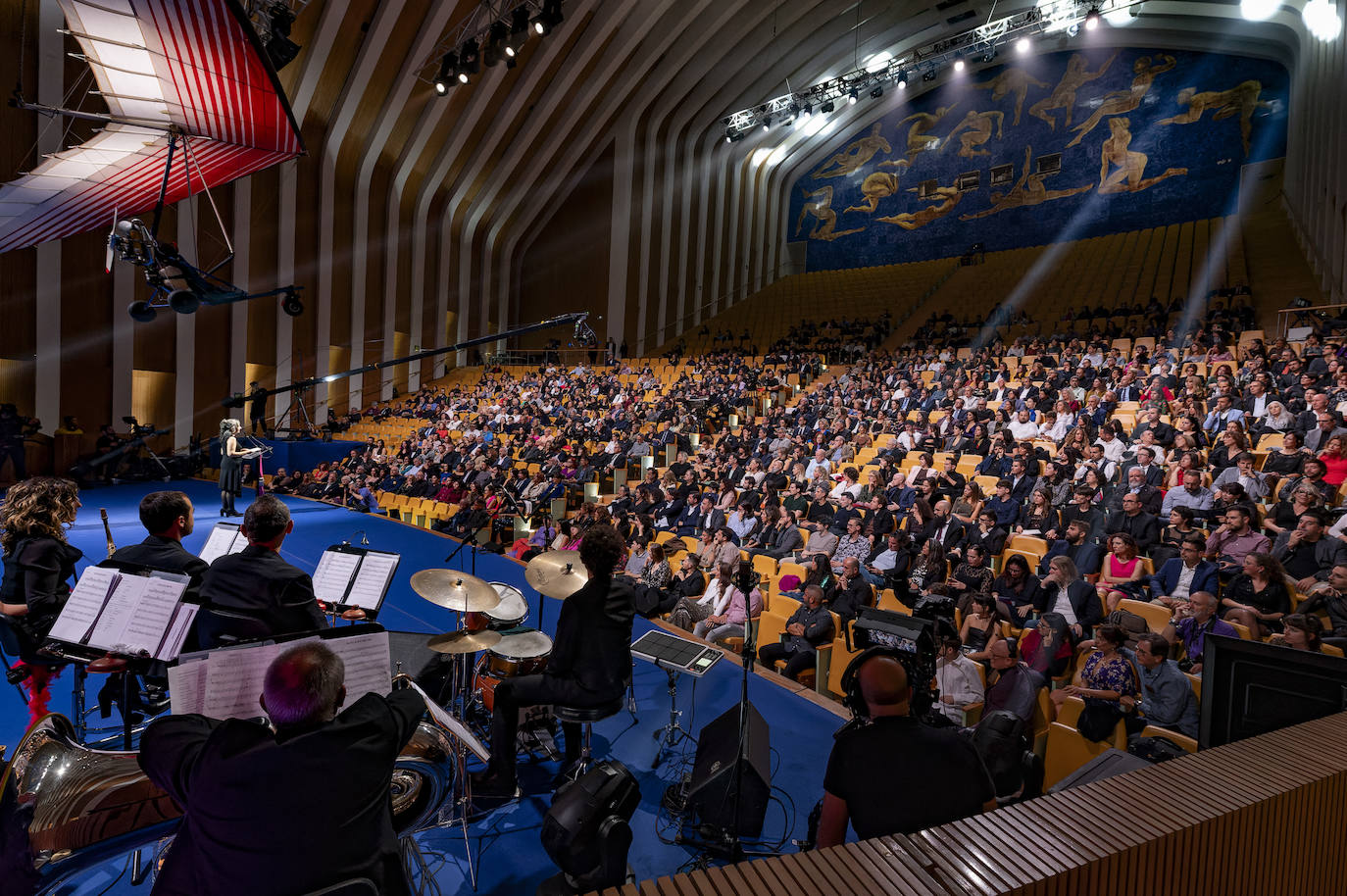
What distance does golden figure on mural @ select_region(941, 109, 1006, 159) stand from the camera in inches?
→ 880

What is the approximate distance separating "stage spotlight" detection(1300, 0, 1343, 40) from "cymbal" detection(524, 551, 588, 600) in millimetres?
16797

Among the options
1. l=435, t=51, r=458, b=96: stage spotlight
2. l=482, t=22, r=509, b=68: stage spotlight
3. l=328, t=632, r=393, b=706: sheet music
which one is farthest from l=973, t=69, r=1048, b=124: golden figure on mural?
l=328, t=632, r=393, b=706: sheet music

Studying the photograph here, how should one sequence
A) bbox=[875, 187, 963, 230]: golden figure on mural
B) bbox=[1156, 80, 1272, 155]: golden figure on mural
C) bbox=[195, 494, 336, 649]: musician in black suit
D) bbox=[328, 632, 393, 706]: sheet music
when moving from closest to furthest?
bbox=[328, 632, 393, 706]: sheet music → bbox=[195, 494, 336, 649]: musician in black suit → bbox=[1156, 80, 1272, 155]: golden figure on mural → bbox=[875, 187, 963, 230]: golden figure on mural

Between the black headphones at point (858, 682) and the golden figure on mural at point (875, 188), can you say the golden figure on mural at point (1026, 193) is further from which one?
the black headphones at point (858, 682)

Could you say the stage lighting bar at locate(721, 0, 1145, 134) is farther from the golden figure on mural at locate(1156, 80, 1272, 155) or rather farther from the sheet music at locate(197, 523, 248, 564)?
the sheet music at locate(197, 523, 248, 564)

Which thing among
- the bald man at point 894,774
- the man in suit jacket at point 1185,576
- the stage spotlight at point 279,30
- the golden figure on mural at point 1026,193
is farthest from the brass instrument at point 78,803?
the golden figure on mural at point 1026,193

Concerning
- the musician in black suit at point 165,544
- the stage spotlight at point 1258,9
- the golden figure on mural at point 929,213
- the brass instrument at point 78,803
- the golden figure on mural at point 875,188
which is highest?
the stage spotlight at point 1258,9

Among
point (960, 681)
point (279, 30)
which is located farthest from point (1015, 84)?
point (960, 681)

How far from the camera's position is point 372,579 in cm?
385

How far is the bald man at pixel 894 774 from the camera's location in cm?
187

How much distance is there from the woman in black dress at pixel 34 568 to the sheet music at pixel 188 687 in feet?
6.05

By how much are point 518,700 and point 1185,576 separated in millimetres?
4878

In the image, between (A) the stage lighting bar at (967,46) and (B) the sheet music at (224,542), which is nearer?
(B) the sheet music at (224,542)

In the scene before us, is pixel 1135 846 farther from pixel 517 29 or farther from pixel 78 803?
pixel 517 29
